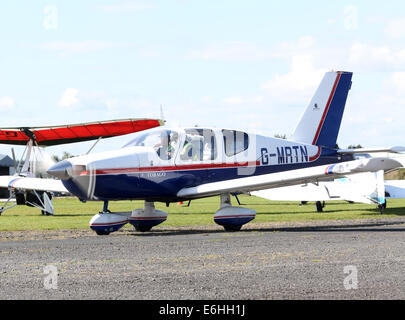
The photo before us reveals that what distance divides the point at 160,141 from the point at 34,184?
6.02 m

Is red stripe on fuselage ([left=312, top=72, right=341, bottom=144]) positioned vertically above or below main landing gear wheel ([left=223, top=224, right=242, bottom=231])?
above

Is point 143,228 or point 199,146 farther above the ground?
point 199,146

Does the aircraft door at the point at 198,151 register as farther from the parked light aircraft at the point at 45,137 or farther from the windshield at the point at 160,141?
the parked light aircraft at the point at 45,137

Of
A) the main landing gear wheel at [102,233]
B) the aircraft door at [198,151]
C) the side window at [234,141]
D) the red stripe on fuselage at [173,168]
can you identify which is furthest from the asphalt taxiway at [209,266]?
the side window at [234,141]

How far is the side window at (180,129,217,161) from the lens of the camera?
16625 mm

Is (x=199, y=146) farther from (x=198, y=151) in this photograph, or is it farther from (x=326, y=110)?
(x=326, y=110)

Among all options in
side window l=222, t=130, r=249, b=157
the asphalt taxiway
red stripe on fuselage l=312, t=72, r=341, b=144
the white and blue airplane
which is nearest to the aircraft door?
the white and blue airplane

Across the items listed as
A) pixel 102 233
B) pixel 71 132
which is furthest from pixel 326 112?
pixel 71 132

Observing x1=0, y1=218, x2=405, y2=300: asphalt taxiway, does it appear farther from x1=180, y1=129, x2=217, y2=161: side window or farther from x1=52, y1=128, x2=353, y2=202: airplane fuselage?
x1=180, y1=129, x2=217, y2=161: side window

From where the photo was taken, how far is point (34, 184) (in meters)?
20.3

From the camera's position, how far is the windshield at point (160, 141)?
16.3 m

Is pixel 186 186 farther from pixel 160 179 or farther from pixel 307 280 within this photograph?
pixel 307 280

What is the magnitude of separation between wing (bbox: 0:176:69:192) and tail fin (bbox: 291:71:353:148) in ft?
24.6
